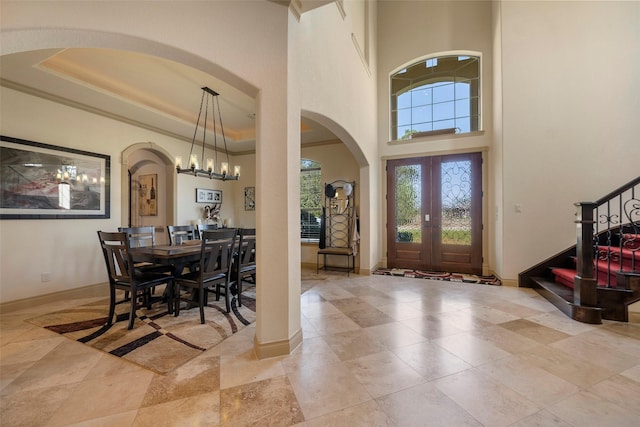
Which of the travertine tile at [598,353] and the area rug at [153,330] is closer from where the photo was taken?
the travertine tile at [598,353]

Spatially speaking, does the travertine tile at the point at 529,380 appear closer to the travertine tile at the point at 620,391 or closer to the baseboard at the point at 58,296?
Answer: the travertine tile at the point at 620,391

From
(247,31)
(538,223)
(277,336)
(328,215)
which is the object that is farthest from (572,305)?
(247,31)

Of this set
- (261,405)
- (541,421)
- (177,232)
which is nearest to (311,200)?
Answer: (177,232)

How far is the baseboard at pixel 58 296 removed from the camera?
3.29m

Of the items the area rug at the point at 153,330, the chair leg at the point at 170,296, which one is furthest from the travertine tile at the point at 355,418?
the chair leg at the point at 170,296

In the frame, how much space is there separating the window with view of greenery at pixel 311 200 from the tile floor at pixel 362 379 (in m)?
3.20

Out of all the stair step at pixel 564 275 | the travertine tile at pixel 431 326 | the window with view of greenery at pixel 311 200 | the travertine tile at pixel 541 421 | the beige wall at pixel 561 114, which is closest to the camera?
the travertine tile at pixel 541 421

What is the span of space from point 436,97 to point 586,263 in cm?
403

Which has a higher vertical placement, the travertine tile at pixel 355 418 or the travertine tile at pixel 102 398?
the travertine tile at pixel 355 418

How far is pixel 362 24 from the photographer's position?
16.1ft

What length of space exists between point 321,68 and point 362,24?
270 centimetres

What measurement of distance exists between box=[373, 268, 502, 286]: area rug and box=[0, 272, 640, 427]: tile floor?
5.36ft

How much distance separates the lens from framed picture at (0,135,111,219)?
3295mm

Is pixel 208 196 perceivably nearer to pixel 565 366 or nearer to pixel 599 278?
pixel 565 366
